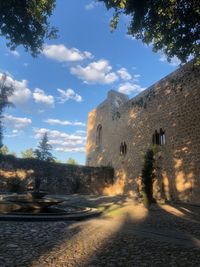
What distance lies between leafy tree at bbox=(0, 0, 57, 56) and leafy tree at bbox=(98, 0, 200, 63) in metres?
1.95

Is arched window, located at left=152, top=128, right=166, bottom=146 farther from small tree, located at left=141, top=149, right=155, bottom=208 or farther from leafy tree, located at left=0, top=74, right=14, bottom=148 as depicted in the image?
leafy tree, located at left=0, top=74, right=14, bottom=148

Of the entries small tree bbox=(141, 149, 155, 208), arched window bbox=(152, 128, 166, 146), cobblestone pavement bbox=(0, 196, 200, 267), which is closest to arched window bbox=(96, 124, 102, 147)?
arched window bbox=(152, 128, 166, 146)

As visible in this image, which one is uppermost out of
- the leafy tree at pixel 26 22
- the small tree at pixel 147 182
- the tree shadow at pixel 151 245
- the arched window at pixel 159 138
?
the leafy tree at pixel 26 22

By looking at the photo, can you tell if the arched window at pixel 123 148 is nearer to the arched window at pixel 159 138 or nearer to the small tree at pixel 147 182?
the arched window at pixel 159 138

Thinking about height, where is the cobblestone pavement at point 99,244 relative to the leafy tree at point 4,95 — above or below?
below

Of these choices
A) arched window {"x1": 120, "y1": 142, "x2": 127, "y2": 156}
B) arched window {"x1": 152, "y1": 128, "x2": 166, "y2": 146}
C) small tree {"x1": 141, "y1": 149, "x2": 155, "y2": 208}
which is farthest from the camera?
arched window {"x1": 120, "y1": 142, "x2": 127, "y2": 156}

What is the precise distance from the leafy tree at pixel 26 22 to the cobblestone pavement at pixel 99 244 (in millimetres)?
5731

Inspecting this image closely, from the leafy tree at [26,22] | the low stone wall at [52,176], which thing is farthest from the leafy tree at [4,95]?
the leafy tree at [26,22]

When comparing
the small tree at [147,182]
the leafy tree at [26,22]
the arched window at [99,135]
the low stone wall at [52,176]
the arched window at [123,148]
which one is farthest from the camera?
the arched window at [99,135]

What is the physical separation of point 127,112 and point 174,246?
53.0 ft

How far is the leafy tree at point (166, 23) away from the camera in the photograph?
27.0ft

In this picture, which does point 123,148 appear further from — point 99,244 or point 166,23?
point 99,244

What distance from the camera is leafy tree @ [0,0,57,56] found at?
8195 millimetres

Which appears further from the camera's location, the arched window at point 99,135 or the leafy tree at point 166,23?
the arched window at point 99,135
